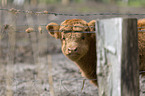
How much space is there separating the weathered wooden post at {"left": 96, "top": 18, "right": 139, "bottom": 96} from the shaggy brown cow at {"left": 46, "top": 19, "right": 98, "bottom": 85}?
1.50 metres

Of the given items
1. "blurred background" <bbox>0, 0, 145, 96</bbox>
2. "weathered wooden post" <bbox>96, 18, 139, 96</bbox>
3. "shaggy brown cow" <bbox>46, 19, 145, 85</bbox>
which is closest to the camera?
"weathered wooden post" <bbox>96, 18, 139, 96</bbox>

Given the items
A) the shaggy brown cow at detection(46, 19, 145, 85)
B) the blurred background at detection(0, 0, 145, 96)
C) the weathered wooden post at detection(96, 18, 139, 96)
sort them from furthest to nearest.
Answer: the shaggy brown cow at detection(46, 19, 145, 85)
the blurred background at detection(0, 0, 145, 96)
the weathered wooden post at detection(96, 18, 139, 96)

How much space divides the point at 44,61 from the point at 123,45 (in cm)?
632

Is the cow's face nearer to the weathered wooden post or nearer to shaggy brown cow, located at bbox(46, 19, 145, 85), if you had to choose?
shaggy brown cow, located at bbox(46, 19, 145, 85)

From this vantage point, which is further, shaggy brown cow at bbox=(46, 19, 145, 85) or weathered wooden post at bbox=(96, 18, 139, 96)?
shaggy brown cow at bbox=(46, 19, 145, 85)

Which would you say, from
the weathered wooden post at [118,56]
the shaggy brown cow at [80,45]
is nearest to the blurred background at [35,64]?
the shaggy brown cow at [80,45]

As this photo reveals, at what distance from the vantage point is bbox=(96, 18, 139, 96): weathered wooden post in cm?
162

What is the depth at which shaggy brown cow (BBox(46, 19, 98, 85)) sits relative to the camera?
10.9 feet

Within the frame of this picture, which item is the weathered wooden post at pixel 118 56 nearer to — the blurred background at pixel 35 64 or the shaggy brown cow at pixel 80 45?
the blurred background at pixel 35 64

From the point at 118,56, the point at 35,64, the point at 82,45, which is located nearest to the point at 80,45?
the point at 82,45

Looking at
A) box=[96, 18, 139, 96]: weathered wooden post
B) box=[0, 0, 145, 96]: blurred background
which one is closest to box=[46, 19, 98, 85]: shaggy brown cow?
box=[0, 0, 145, 96]: blurred background

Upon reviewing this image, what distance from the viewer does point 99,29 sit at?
5.74ft

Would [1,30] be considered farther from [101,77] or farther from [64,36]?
[101,77]

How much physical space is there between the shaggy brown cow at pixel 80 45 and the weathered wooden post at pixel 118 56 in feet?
4.94
